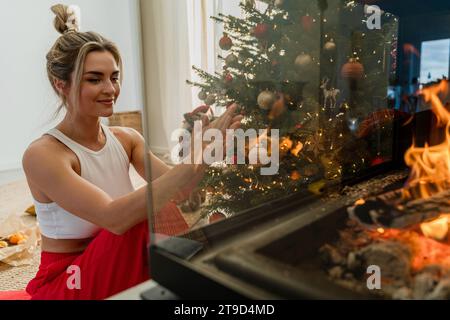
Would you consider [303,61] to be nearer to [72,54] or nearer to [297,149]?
[297,149]

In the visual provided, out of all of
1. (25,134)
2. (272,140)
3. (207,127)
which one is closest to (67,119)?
(207,127)

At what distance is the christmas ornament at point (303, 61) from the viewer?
1292 mm

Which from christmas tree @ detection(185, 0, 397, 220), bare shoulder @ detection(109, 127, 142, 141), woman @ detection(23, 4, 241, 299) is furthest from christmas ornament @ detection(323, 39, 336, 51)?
bare shoulder @ detection(109, 127, 142, 141)

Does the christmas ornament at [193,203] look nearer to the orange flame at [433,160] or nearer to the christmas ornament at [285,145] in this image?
the christmas ornament at [285,145]

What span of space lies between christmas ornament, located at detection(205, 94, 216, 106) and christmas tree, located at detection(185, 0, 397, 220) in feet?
0.31

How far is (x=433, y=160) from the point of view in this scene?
1.09m

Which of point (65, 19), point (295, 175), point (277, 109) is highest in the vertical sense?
point (65, 19)

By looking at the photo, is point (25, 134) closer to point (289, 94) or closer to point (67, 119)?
point (67, 119)

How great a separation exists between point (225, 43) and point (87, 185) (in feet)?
2.18

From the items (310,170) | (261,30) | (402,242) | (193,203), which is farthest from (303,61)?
(402,242)

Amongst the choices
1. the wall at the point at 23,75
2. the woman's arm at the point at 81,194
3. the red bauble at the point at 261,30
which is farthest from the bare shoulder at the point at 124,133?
the wall at the point at 23,75

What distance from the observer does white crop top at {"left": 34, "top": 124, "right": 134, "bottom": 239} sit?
3.86 feet

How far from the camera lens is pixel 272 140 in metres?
1.41

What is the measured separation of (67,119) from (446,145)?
1.11 meters
